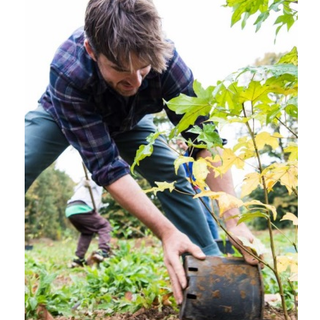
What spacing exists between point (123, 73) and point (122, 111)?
1.55 feet

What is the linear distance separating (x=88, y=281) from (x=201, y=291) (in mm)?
1417

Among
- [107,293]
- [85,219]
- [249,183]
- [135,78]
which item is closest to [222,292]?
[249,183]

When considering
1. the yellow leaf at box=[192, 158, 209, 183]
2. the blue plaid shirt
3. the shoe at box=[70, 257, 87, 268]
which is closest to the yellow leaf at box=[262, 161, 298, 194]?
the yellow leaf at box=[192, 158, 209, 183]

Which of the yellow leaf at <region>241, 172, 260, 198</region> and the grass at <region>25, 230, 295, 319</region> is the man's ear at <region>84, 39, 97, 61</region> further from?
the grass at <region>25, 230, 295, 319</region>

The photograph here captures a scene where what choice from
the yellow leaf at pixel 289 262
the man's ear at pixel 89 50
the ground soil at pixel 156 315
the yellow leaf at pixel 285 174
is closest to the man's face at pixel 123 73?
the man's ear at pixel 89 50

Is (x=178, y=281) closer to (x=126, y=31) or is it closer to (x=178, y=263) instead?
(x=178, y=263)

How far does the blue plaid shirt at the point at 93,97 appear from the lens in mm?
1813

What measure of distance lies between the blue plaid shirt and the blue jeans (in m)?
0.31

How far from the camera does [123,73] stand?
5.21 ft

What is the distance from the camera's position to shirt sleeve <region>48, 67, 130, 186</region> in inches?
72.1

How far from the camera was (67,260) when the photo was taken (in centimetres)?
532

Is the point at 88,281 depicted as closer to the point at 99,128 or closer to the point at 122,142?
the point at 122,142

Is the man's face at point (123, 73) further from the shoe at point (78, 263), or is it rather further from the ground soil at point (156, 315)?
the shoe at point (78, 263)
